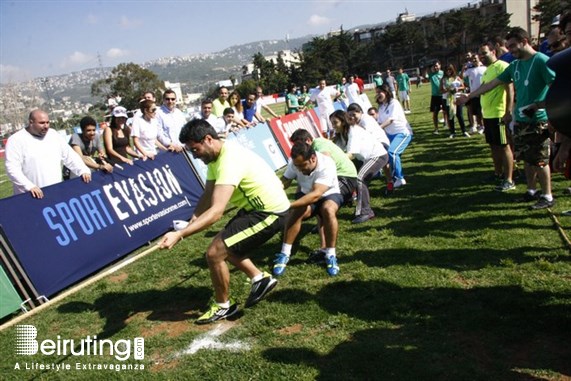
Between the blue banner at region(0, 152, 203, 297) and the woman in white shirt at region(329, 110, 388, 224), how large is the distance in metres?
3.16

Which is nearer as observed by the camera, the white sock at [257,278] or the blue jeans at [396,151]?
the white sock at [257,278]

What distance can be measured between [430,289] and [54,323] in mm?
3860


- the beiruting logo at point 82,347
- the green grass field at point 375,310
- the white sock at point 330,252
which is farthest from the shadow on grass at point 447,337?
the beiruting logo at point 82,347

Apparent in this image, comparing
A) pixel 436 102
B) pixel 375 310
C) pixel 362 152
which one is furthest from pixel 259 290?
pixel 436 102

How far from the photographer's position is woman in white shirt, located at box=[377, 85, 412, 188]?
7855 mm

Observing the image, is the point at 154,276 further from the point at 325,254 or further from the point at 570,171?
the point at 570,171

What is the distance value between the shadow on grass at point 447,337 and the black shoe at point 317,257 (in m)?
1.08

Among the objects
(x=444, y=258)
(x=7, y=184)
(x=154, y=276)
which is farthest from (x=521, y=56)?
(x=7, y=184)

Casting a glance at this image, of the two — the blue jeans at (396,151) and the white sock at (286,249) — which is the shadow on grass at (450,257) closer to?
the white sock at (286,249)

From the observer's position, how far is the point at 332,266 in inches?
190

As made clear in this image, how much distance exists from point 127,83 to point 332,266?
276 feet

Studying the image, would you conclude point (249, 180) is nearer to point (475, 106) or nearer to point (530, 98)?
point (530, 98)

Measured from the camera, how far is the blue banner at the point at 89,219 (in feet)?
17.5

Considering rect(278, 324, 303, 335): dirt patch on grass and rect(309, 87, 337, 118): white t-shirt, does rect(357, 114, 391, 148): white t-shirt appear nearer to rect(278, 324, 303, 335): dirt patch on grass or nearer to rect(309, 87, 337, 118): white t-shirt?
rect(278, 324, 303, 335): dirt patch on grass
